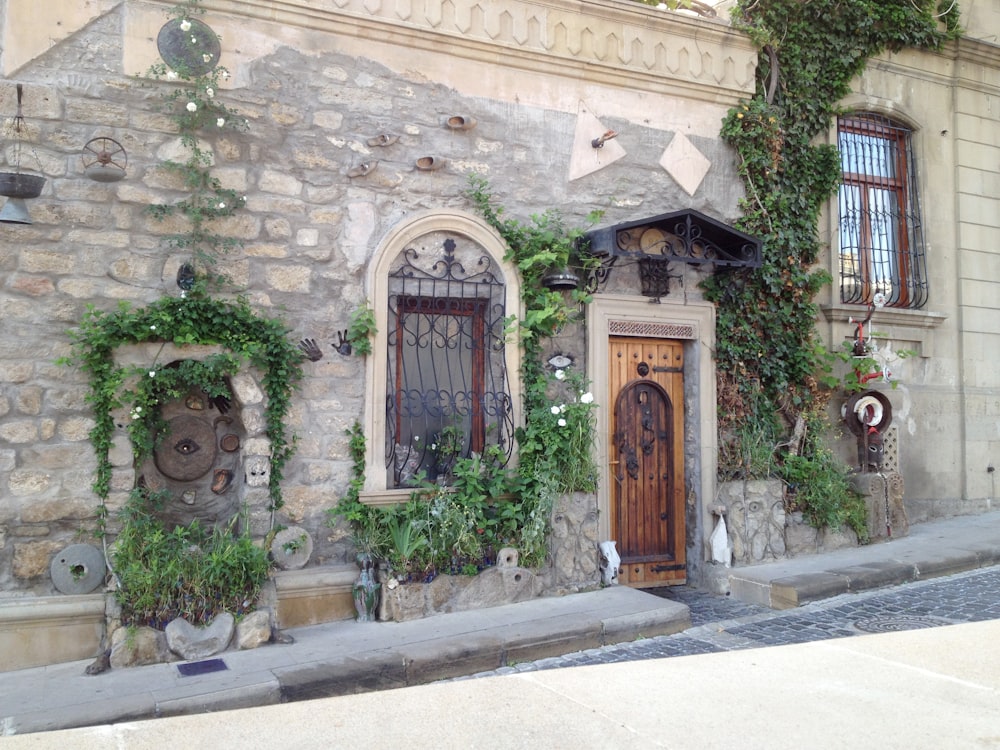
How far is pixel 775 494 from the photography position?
7.11 metres

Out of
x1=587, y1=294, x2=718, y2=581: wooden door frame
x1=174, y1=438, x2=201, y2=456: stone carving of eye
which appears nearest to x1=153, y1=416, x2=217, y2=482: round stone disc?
x1=174, y1=438, x2=201, y2=456: stone carving of eye

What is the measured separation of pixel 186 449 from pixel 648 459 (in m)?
3.58

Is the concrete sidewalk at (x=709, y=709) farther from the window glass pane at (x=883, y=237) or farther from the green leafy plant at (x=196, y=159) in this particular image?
the window glass pane at (x=883, y=237)

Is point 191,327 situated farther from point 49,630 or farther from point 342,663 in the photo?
point 342,663

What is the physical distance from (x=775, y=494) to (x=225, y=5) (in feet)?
17.8

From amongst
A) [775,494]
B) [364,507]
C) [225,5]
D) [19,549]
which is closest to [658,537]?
[775,494]

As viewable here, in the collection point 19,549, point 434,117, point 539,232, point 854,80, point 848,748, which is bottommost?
point 848,748

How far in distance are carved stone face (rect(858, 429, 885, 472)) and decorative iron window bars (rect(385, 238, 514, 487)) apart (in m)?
3.53

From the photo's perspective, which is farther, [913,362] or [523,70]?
[913,362]

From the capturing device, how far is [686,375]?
288 inches

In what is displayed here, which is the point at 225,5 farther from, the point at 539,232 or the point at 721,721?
the point at 721,721

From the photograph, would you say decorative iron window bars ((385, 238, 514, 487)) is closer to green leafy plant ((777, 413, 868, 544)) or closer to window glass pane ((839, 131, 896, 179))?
green leafy plant ((777, 413, 868, 544))

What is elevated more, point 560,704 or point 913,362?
point 913,362

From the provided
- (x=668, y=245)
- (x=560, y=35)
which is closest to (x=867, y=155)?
(x=668, y=245)
